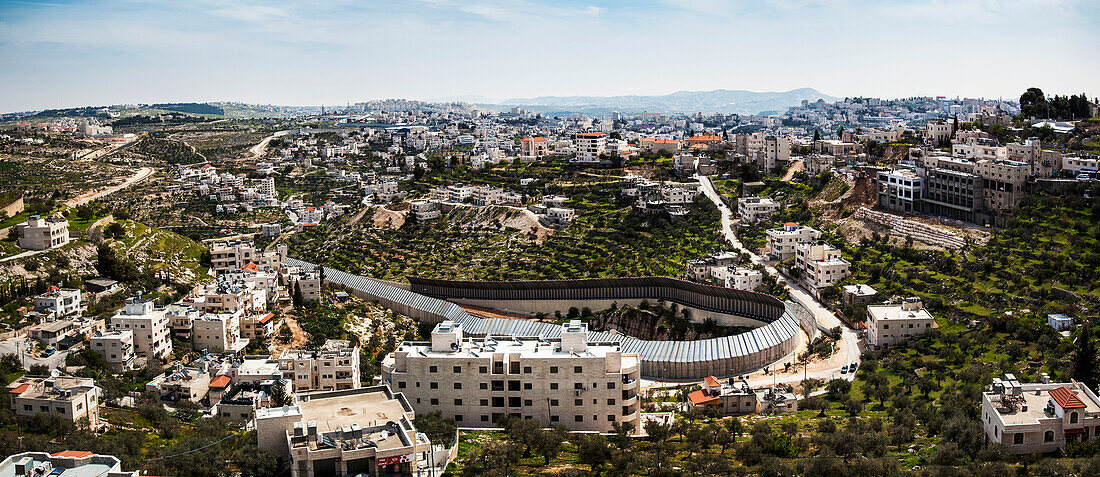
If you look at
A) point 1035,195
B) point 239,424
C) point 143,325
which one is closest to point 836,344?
point 1035,195

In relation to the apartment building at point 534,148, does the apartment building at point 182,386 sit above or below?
below

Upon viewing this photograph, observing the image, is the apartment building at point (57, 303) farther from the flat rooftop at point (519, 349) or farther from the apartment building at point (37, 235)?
the flat rooftop at point (519, 349)

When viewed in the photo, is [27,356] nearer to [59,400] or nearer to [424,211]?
[59,400]

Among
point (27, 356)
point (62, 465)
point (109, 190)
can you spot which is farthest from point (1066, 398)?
point (109, 190)

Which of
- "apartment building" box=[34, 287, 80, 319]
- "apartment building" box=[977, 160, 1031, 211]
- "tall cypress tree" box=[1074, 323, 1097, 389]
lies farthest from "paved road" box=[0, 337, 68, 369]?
"apartment building" box=[977, 160, 1031, 211]

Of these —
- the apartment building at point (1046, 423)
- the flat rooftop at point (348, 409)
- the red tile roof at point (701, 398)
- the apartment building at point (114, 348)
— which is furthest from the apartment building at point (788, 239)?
the apartment building at point (114, 348)

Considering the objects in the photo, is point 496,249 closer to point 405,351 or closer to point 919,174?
point 919,174
